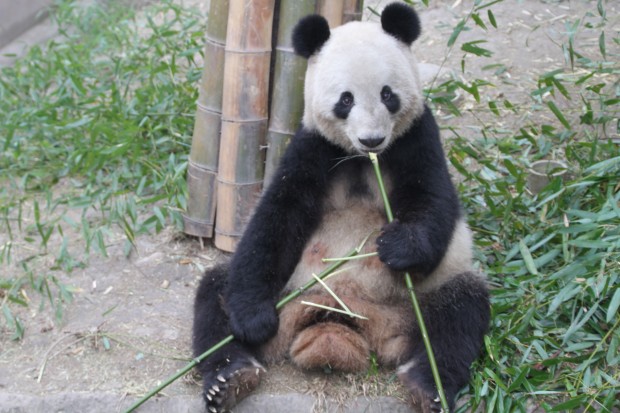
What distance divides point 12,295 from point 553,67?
11.0ft

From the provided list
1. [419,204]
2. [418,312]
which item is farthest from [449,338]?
[419,204]

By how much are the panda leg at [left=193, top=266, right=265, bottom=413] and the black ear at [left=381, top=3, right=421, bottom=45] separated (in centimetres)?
116

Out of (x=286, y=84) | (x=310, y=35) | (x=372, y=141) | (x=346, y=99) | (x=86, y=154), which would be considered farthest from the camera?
(x=86, y=154)

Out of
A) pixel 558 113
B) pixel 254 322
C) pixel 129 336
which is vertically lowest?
pixel 129 336

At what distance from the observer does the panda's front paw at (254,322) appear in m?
3.05

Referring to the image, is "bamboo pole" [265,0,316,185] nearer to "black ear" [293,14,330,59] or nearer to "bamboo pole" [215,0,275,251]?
"bamboo pole" [215,0,275,251]

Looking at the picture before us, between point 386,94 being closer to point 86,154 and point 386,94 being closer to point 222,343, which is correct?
point 222,343

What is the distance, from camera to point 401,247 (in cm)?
297

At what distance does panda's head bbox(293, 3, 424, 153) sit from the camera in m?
2.97

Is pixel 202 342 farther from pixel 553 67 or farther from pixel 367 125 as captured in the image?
pixel 553 67

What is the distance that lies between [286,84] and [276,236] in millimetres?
746

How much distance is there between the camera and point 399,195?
3146 mm

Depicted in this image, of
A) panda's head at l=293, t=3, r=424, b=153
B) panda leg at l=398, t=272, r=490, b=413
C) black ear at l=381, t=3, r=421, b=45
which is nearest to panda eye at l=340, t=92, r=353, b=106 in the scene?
panda's head at l=293, t=3, r=424, b=153

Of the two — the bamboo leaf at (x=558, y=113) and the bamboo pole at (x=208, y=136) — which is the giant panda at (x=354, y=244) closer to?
the bamboo pole at (x=208, y=136)
